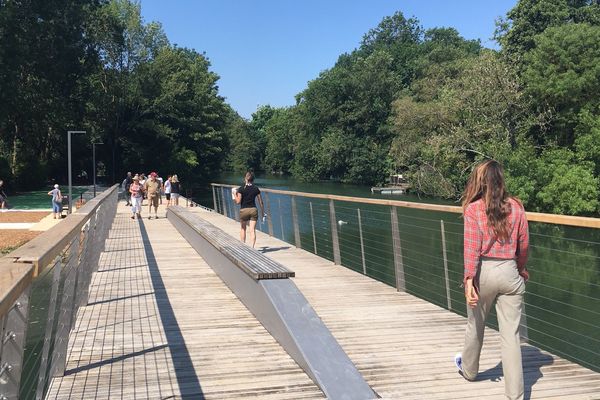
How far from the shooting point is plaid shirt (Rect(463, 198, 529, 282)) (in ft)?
10.4

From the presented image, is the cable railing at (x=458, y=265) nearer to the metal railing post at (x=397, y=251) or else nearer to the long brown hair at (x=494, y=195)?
the metal railing post at (x=397, y=251)

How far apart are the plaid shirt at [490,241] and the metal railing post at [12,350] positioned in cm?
232

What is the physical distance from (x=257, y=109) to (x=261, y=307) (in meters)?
121

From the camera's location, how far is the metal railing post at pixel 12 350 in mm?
1890

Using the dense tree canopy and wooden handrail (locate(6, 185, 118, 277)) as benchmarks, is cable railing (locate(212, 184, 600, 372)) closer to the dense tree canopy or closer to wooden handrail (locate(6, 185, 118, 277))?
wooden handrail (locate(6, 185, 118, 277))

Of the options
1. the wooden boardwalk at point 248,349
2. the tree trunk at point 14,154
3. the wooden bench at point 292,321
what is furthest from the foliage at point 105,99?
the wooden bench at point 292,321

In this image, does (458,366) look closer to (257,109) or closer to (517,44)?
(517,44)

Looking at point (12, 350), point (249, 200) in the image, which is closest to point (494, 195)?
point (12, 350)

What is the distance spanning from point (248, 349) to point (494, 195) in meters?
2.21

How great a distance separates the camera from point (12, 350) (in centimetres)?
202

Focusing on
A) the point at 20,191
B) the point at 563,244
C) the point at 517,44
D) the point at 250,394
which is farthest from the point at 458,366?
the point at 20,191

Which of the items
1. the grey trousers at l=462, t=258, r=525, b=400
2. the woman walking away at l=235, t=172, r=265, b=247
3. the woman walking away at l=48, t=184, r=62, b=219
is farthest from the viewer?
the woman walking away at l=48, t=184, r=62, b=219

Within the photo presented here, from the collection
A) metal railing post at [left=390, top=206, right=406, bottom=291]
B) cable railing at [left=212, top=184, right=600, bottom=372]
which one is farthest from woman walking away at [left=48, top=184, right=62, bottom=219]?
metal railing post at [left=390, top=206, right=406, bottom=291]

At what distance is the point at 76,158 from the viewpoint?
47.2 meters
